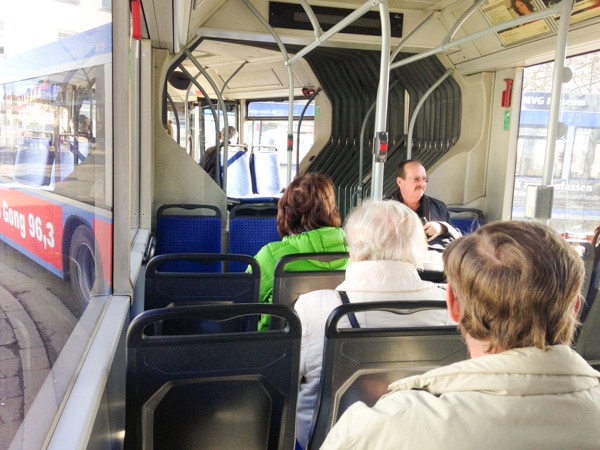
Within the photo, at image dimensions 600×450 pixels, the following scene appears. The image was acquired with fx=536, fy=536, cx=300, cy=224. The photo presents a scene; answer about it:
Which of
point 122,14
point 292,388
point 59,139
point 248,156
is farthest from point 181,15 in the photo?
point 248,156

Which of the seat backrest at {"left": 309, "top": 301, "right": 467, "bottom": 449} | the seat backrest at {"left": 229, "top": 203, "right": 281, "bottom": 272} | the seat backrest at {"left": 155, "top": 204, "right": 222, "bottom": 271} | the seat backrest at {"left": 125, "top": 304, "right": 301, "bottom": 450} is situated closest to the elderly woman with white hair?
the seat backrest at {"left": 309, "top": 301, "right": 467, "bottom": 449}

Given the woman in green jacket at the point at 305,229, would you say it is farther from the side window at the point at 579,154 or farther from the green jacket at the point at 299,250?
the side window at the point at 579,154

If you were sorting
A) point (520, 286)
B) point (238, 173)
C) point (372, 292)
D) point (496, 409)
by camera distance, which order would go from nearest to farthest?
point (496, 409) → point (520, 286) → point (372, 292) → point (238, 173)

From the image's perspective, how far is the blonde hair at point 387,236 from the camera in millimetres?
1797

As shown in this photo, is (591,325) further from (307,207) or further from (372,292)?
(372,292)

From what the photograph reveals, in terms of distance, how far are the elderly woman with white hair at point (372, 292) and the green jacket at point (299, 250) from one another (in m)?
0.59

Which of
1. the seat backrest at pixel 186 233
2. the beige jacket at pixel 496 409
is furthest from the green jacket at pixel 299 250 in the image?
the seat backrest at pixel 186 233

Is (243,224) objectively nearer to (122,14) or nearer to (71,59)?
(122,14)

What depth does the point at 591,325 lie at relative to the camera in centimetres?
273

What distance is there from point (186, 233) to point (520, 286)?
12.5ft

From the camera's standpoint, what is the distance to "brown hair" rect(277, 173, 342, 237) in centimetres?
266

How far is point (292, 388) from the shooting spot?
146 centimetres

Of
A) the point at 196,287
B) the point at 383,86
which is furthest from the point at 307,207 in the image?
the point at 196,287

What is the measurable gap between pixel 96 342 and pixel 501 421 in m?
1.35
